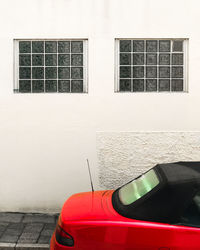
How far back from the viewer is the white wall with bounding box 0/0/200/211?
5.46 meters

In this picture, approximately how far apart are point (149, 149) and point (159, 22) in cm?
272

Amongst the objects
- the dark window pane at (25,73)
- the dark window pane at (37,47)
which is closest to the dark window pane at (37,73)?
the dark window pane at (25,73)

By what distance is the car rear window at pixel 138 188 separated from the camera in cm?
288

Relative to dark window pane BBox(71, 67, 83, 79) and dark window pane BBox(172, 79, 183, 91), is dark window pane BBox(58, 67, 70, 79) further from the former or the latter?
dark window pane BBox(172, 79, 183, 91)

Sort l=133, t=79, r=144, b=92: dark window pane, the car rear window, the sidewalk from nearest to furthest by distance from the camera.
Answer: the car rear window, the sidewalk, l=133, t=79, r=144, b=92: dark window pane

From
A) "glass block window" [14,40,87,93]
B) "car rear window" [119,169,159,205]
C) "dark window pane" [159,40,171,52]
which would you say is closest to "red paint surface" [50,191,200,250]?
"car rear window" [119,169,159,205]

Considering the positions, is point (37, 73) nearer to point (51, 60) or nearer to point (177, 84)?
point (51, 60)

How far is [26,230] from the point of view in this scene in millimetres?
4543

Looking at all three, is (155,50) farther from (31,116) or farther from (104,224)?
(104,224)

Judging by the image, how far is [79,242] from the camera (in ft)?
8.44

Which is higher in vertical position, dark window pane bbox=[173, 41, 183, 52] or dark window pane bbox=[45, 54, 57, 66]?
dark window pane bbox=[173, 41, 183, 52]

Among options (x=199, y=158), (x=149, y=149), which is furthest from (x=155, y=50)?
(x=199, y=158)

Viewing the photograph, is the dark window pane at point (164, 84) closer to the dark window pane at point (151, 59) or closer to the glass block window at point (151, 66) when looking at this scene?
the glass block window at point (151, 66)

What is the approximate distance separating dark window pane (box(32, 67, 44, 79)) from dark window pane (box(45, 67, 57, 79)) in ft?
0.37
